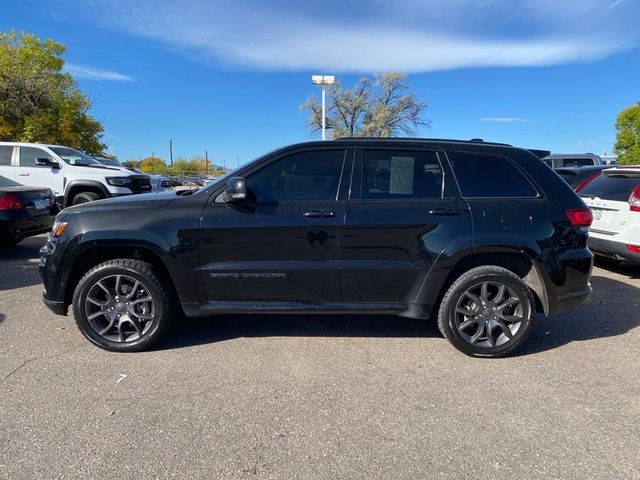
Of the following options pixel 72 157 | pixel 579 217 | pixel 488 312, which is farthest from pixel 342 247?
pixel 72 157

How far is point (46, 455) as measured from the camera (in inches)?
91.8

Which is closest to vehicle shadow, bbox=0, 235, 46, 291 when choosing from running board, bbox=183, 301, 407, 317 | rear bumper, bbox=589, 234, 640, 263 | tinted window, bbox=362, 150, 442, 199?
running board, bbox=183, 301, 407, 317

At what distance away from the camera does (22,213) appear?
6941 mm

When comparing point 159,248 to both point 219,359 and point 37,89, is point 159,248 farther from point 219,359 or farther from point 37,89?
point 37,89

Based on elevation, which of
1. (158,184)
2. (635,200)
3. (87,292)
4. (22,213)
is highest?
(158,184)

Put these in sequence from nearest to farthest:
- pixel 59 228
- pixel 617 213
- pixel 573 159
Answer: pixel 59 228
pixel 617 213
pixel 573 159

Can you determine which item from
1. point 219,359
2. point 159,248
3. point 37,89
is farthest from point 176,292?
point 37,89

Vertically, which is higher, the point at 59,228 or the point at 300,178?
the point at 300,178

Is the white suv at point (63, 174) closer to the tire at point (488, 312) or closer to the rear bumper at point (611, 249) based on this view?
the tire at point (488, 312)

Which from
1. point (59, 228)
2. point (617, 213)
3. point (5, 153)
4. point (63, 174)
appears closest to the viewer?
point (59, 228)

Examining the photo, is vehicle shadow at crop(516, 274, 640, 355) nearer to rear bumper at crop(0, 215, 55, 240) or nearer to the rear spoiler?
the rear spoiler

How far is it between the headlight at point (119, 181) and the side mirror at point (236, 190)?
7489mm

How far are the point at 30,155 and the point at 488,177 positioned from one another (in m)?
10.7

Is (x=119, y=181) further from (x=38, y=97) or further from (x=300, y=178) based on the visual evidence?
(x=38, y=97)
